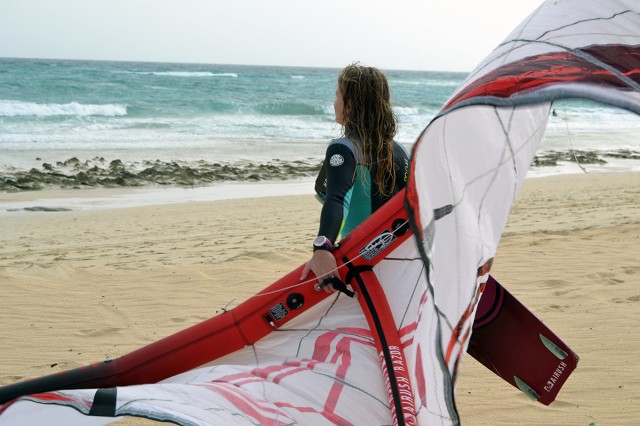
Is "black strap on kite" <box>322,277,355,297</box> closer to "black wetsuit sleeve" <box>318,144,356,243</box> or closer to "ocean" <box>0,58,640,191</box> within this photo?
"black wetsuit sleeve" <box>318,144,356,243</box>

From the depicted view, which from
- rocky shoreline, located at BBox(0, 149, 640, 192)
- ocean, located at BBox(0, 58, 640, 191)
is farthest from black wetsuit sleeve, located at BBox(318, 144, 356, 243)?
rocky shoreline, located at BBox(0, 149, 640, 192)

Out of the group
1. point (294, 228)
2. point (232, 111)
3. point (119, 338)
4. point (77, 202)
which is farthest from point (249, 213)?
point (232, 111)

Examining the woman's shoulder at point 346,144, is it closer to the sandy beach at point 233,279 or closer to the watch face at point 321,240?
the watch face at point 321,240

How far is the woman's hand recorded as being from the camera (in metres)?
2.84

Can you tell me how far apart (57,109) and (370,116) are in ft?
75.4

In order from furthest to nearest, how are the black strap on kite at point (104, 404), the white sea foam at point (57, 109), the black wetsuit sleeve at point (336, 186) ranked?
the white sea foam at point (57, 109)
the black wetsuit sleeve at point (336, 186)
the black strap on kite at point (104, 404)

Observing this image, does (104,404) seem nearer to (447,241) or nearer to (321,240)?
(321,240)

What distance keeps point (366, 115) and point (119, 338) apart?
8.96 ft

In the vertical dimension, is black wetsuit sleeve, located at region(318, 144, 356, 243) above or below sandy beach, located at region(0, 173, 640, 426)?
above

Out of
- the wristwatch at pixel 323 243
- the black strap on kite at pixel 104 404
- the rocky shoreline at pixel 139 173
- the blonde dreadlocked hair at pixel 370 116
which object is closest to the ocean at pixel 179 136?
the rocky shoreline at pixel 139 173

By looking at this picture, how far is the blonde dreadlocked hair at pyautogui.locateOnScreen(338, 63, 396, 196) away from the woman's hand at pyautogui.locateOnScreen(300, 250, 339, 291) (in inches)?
15.2

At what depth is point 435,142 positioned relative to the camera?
2463mm

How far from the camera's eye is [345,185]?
2.81m

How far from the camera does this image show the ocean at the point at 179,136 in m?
12.3
